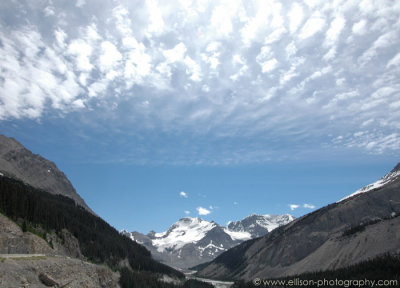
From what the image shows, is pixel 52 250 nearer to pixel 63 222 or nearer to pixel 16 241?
pixel 16 241

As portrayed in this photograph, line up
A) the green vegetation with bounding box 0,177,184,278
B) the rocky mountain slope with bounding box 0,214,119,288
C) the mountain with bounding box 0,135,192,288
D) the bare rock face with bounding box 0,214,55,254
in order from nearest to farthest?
1. the rocky mountain slope with bounding box 0,214,119,288
2. the mountain with bounding box 0,135,192,288
3. the bare rock face with bounding box 0,214,55,254
4. the green vegetation with bounding box 0,177,184,278

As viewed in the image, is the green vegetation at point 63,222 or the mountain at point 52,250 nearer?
the mountain at point 52,250

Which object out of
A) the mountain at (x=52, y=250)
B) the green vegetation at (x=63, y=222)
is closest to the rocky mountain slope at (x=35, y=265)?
the mountain at (x=52, y=250)

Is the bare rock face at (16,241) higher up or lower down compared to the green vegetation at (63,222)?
lower down

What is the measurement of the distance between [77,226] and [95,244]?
11463 millimetres

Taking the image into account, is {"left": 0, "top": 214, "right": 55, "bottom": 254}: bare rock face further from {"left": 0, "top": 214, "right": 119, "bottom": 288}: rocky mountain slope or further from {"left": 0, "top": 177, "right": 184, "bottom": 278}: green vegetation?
{"left": 0, "top": 177, "right": 184, "bottom": 278}: green vegetation

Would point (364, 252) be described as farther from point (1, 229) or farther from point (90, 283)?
point (1, 229)

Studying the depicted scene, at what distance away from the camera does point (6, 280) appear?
115ft

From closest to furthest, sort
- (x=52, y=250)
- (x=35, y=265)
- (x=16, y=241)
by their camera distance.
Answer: (x=35, y=265), (x=16, y=241), (x=52, y=250)

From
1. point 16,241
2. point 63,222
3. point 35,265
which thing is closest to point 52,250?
point 16,241

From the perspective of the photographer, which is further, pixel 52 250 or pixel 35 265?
pixel 52 250

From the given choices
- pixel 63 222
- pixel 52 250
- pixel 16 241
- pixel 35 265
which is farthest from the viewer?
pixel 63 222

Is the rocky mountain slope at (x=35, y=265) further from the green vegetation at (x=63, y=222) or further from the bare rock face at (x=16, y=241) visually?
the green vegetation at (x=63, y=222)

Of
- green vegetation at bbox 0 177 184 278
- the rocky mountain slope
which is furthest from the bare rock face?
green vegetation at bbox 0 177 184 278
